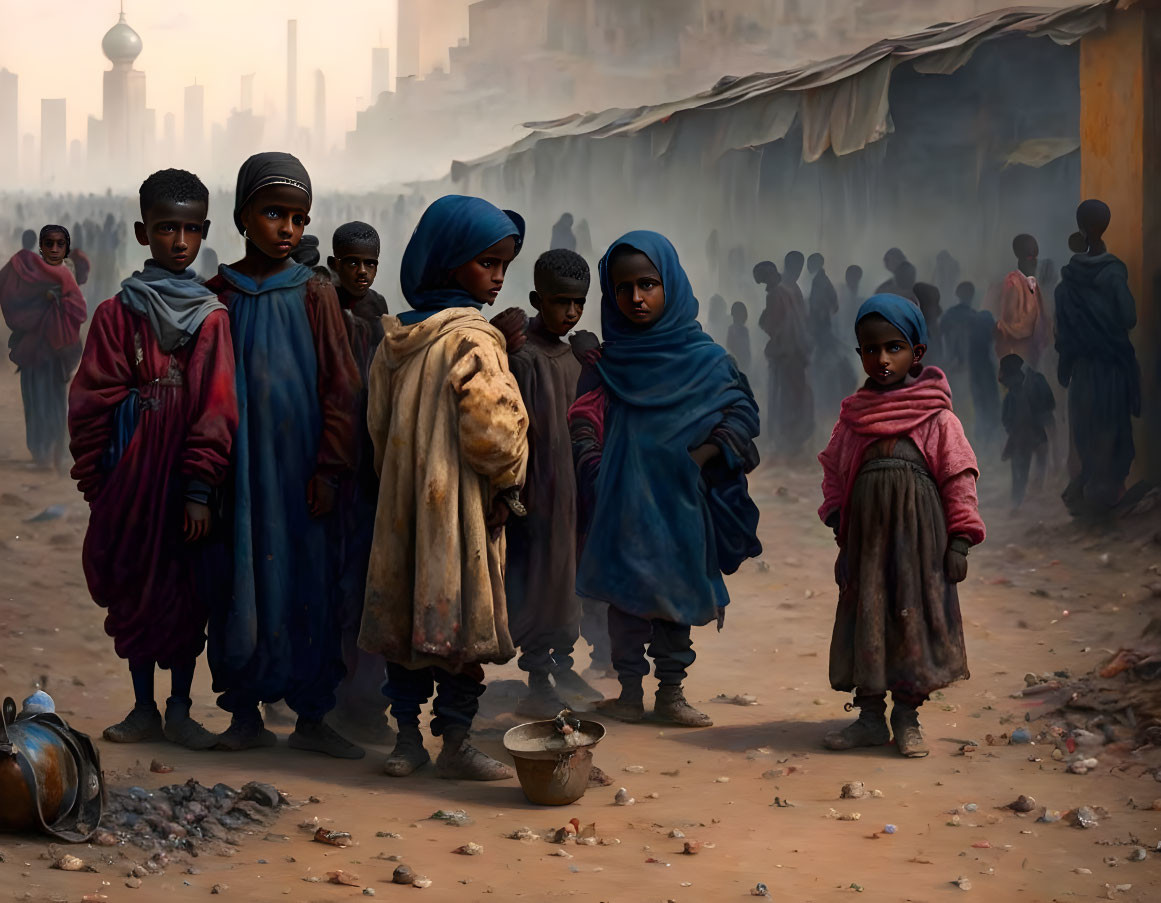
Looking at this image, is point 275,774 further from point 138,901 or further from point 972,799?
point 972,799

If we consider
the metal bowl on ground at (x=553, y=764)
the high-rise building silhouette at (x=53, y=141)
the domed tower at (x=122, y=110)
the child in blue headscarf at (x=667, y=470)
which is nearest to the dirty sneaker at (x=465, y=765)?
the metal bowl on ground at (x=553, y=764)

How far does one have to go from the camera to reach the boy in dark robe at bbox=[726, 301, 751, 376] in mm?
12883

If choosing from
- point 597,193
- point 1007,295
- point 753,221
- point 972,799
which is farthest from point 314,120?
point 972,799

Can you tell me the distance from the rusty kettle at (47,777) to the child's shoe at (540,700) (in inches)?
81.5

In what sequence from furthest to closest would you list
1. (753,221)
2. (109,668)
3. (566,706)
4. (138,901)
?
(753,221), (109,668), (566,706), (138,901)

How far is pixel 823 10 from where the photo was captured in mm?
12211

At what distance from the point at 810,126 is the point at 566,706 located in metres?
6.86

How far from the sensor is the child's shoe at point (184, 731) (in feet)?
16.4

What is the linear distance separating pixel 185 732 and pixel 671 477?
1.88 metres

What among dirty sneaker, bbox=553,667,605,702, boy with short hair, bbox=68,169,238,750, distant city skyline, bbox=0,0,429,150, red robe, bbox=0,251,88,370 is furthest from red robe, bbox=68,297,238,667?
distant city skyline, bbox=0,0,429,150

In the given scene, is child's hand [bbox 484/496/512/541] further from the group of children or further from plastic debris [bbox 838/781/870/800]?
plastic debris [bbox 838/781/870/800]

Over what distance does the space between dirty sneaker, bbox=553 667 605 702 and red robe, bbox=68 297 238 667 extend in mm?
1607

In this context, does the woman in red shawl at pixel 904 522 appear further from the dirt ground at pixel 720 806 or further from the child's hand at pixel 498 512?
the child's hand at pixel 498 512

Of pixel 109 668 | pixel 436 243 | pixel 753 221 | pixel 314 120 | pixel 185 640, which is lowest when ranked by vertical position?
pixel 109 668
